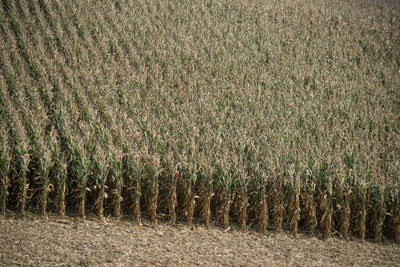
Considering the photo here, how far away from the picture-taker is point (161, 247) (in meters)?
5.11

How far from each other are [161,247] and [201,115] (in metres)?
3.84

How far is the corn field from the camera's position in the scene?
5.88m

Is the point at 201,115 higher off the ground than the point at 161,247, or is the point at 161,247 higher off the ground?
the point at 201,115

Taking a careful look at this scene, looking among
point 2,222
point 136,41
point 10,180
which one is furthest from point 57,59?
point 2,222

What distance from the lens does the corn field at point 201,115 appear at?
5879mm

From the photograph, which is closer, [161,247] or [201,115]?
[161,247]

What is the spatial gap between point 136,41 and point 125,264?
8.86 m

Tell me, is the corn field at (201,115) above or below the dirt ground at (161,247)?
above

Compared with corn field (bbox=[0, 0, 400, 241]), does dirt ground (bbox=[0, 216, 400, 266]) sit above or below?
below

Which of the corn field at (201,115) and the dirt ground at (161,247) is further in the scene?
the corn field at (201,115)

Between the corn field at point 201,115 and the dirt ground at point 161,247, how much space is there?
0.27 metres

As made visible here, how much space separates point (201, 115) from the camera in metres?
8.45

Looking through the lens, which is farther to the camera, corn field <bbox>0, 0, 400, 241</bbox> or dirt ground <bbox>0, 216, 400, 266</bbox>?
corn field <bbox>0, 0, 400, 241</bbox>

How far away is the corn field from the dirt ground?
0.88 ft
